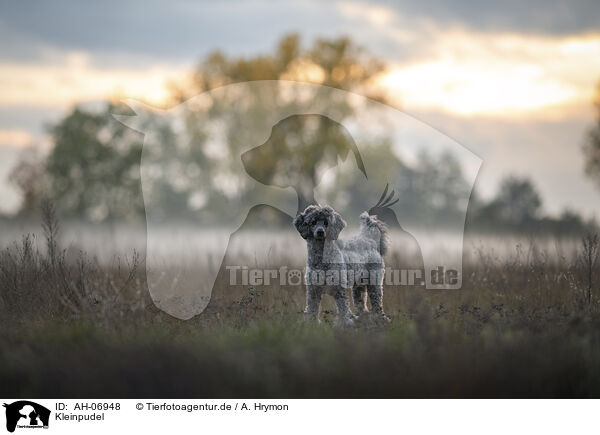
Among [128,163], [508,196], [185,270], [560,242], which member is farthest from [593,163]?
[128,163]

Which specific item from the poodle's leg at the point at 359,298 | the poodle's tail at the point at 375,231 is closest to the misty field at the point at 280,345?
the poodle's leg at the point at 359,298

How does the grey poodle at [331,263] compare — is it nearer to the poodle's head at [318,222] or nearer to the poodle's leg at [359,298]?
the poodle's head at [318,222]

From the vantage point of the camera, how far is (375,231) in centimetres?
858

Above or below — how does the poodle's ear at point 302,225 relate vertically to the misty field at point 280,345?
above

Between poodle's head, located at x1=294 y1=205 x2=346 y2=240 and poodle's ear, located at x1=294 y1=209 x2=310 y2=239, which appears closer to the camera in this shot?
poodle's head, located at x1=294 y1=205 x2=346 y2=240

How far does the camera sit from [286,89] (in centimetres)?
3456

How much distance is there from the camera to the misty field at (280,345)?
17.8 ft

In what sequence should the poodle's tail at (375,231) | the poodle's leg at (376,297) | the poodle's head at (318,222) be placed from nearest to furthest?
the poodle's head at (318,222) → the poodle's leg at (376,297) → the poodle's tail at (375,231)
